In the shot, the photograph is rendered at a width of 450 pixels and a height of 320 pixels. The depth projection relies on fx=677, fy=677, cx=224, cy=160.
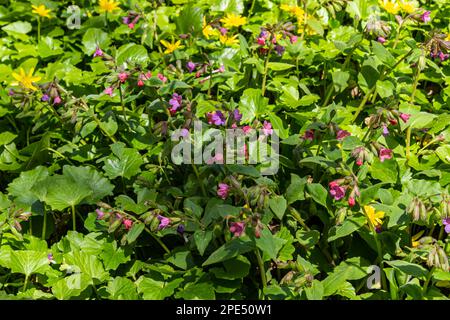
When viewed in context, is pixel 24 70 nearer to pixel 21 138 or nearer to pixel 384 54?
pixel 21 138

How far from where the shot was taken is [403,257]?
2818 mm

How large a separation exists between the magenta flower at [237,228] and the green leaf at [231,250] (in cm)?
17

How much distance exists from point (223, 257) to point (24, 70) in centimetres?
222

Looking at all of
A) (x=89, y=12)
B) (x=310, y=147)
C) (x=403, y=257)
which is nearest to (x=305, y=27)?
(x=310, y=147)

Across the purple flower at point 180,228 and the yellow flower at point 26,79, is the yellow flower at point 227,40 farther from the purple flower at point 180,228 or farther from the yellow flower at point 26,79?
the purple flower at point 180,228

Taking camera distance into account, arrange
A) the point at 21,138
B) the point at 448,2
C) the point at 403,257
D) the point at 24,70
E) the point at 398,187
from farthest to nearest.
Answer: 1. the point at 448,2
2. the point at 24,70
3. the point at 21,138
4. the point at 398,187
5. the point at 403,257

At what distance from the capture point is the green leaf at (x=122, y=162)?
324 cm

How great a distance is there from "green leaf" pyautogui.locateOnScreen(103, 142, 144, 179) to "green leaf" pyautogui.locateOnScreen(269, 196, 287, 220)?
0.78 m

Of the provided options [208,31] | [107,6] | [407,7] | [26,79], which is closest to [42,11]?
[107,6]

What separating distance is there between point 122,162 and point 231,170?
0.70m

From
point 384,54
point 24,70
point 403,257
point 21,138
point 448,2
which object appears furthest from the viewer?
point 448,2

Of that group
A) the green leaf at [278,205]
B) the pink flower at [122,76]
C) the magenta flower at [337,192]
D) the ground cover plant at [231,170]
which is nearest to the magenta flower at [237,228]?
the ground cover plant at [231,170]

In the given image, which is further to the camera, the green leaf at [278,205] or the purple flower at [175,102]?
the purple flower at [175,102]

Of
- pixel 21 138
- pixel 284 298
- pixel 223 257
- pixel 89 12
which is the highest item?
pixel 89 12
